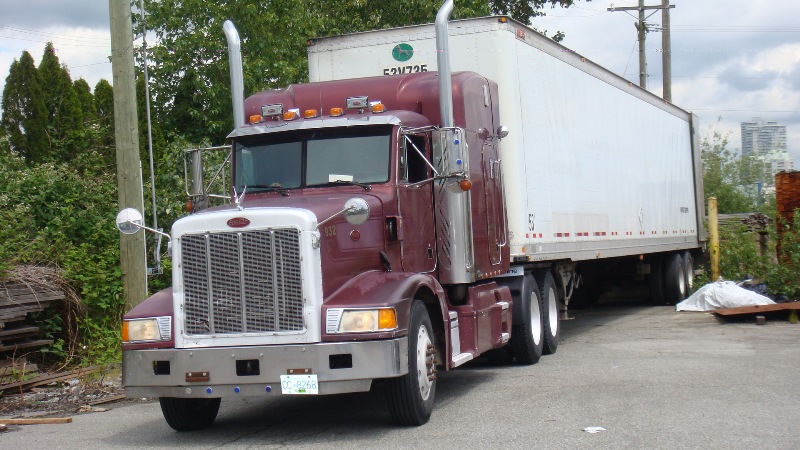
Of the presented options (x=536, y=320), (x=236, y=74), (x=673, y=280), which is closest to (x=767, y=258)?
(x=673, y=280)

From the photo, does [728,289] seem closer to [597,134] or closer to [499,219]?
[597,134]

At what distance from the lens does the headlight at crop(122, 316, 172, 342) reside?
838 cm

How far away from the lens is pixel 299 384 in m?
7.95

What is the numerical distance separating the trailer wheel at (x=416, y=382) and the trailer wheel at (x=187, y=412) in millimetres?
1797

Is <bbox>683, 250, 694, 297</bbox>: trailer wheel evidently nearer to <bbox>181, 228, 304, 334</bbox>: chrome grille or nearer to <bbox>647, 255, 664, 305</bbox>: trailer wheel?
<bbox>647, 255, 664, 305</bbox>: trailer wheel

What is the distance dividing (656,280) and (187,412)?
586 inches

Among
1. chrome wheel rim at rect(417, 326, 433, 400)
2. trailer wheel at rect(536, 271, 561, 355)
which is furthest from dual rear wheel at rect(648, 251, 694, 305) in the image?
chrome wheel rim at rect(417, 326, 433, 400)

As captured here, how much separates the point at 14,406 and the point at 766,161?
49984mm

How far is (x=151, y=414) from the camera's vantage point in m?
10.1

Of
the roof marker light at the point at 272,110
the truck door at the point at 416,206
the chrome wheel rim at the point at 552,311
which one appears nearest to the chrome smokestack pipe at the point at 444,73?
the truck door at the point at 416,206

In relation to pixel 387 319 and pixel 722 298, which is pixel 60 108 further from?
pixel 387 319

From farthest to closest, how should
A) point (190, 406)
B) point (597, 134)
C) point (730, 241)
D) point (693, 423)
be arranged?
point (730, 241) < point (597, 134) < point (190, 406) < point (693, 423)

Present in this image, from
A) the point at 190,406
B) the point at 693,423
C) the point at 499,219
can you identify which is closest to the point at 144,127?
the point at 499,219

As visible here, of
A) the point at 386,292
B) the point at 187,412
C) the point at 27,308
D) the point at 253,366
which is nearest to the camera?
the point at 253,366
